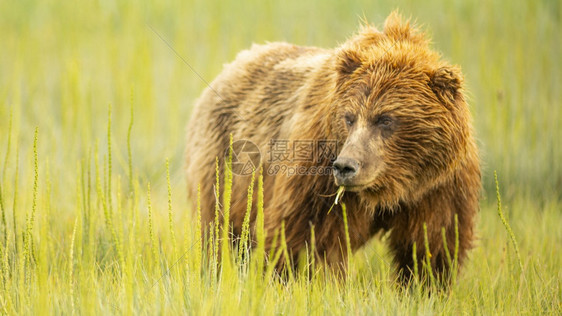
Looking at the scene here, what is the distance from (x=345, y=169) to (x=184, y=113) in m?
5.01

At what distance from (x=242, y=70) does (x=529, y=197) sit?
3.36 m

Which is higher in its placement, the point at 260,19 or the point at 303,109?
the point at 260,19

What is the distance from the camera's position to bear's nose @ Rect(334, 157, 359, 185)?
3561 mm

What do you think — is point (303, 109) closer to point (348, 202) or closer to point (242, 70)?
point (348, 202)

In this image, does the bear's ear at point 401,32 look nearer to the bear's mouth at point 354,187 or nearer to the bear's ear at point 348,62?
the bear's ear at point 348,62

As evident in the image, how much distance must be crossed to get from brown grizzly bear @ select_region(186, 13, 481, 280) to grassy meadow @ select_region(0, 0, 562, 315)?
32cm

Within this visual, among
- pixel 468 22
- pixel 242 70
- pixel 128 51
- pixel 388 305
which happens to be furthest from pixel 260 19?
pixel 388 305

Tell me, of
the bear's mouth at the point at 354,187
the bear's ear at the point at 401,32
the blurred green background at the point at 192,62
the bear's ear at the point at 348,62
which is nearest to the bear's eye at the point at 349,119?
the bear's ear at the point at 348,62

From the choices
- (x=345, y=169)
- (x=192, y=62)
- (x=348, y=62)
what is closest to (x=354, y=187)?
(x=345, y=169)

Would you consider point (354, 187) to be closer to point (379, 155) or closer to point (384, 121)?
point (379, 155)

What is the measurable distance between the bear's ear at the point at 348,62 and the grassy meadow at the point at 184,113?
522 mm

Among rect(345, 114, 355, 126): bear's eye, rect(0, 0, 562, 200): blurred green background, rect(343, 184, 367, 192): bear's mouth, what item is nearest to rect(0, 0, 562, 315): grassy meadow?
rect(0, 0, 562, 200): blurred green background

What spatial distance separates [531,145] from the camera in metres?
6.86

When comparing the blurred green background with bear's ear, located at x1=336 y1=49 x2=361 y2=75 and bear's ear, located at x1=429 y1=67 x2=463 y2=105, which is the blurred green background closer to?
bear's ear, located at x1=429 y1=67 x2=463 y2=105
